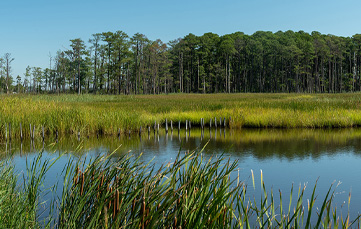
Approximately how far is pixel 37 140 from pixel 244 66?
8141 centimetres

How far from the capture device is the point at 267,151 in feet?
50.5

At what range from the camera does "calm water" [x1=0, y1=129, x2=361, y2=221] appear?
32.8 ft

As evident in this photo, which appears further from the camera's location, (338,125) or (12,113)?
(338,125)

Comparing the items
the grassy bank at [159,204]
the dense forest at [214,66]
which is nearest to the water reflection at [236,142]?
the grassy bank at [159,204]

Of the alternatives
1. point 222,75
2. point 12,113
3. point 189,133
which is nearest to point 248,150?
point 189,133

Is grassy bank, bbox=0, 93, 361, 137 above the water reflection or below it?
above

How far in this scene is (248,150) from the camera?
50.8ft

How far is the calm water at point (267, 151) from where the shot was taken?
10.0m

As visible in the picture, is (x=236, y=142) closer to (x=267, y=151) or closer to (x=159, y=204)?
(x=267, y=151)

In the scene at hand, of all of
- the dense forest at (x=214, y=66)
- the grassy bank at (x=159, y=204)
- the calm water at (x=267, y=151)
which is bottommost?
the calm water at (x=267, y=151)

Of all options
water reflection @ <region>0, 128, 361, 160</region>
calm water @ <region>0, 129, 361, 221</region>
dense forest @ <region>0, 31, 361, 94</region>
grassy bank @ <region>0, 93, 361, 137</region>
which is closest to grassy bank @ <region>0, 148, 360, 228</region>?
calm water @ <region>0, 129, 361, 221</region>

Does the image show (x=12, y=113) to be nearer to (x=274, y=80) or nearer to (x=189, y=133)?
(x=189, y=133)

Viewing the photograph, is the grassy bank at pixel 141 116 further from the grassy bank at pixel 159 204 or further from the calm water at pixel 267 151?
the grassy bank at pixel 159 204

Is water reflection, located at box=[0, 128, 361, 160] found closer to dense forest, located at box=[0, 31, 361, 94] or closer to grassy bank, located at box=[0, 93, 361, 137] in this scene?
grassy bank, located at box=[0, 93, 361, 137]
